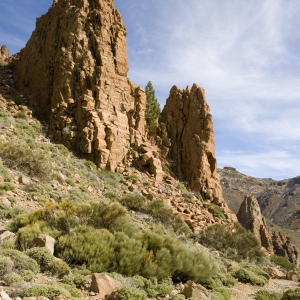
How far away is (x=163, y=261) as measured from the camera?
9641mm

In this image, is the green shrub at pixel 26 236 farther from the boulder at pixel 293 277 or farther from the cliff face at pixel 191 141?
the cliff face at pixel 191 141

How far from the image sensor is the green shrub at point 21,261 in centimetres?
704

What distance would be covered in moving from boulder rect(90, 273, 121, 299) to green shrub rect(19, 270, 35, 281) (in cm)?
136

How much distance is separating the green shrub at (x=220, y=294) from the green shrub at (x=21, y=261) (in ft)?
17.1

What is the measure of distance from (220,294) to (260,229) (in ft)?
117

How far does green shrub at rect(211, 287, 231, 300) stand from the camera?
922cm

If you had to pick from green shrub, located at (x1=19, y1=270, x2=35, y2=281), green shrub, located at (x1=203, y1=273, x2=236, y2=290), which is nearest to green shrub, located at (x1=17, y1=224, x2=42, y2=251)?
A: green shrub, located at (x1=19, y1=270, x2=35, y2=281)

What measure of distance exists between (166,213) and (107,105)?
12.0m

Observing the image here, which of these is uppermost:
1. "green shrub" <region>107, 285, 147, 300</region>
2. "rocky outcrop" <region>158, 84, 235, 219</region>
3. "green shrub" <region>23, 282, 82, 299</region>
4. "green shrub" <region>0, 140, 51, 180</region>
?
"rocky outcrop" <region>158, 84, 235, 219</region>

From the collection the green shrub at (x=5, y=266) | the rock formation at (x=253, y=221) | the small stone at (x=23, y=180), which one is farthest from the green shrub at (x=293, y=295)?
the rock formation at (x=253, y=221)

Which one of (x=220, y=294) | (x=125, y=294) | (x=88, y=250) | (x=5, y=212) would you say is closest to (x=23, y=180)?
(x=5, y=212)

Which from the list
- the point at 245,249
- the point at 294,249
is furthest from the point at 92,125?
the point at 294,249

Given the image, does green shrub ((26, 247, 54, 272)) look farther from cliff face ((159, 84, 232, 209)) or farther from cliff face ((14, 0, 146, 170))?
cliff face ((159, 84, 232, 209))

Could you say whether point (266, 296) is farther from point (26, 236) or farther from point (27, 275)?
point (26, 236)
